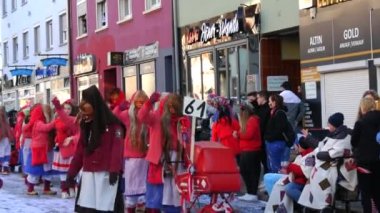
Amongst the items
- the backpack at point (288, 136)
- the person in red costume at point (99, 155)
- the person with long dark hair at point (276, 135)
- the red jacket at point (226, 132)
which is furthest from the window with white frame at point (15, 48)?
the person in red costume at point (99, 155)

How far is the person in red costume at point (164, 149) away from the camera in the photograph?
9.64 meters

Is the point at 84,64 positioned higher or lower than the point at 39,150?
higher

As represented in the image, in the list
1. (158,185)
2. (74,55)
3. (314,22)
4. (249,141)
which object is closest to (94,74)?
(74,55)

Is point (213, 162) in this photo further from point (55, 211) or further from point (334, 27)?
point (334, 27)

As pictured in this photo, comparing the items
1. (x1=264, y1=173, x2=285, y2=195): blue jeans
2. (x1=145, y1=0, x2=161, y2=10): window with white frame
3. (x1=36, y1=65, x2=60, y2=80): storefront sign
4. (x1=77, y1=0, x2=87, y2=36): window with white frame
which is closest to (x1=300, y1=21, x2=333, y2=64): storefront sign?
(x1=264, y1=173, x2=285, y2=195): blue jeans

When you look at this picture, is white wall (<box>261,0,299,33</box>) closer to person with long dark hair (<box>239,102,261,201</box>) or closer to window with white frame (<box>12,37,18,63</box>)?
person with long dark hair (<box>239,102,261,201</box>)

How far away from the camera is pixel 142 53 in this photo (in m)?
25.8

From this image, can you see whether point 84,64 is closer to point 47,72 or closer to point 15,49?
point 47,72

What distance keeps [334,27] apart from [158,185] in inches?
276

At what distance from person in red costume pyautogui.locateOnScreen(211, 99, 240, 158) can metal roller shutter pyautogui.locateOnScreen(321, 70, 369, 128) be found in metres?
3.01

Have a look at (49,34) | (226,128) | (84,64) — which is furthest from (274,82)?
(49,34)

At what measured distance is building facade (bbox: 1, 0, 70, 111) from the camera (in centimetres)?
3441

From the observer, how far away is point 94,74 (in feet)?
100.0

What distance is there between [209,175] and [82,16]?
79.2ft
